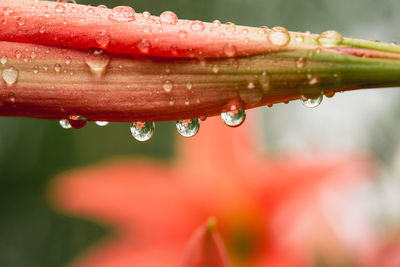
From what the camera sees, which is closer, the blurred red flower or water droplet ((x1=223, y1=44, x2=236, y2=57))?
water droplet ((x1=223, y1=44, x2=236, y2=57))

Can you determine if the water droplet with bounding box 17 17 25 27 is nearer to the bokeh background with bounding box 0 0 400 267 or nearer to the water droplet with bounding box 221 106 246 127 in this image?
the water droplet with bounding box 221 106 246 127

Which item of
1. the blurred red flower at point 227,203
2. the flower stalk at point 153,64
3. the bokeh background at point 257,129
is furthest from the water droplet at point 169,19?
the bokeh background at point 257,129

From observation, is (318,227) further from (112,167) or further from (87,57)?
(87,57)

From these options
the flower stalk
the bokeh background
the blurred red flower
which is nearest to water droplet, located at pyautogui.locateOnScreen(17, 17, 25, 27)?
the flower stalk

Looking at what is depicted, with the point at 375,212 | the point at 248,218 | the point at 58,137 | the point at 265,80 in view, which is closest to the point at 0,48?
the point at 265,80

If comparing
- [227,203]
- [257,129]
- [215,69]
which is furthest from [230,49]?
[257,129]

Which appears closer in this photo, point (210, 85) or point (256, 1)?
point (210, 85)
